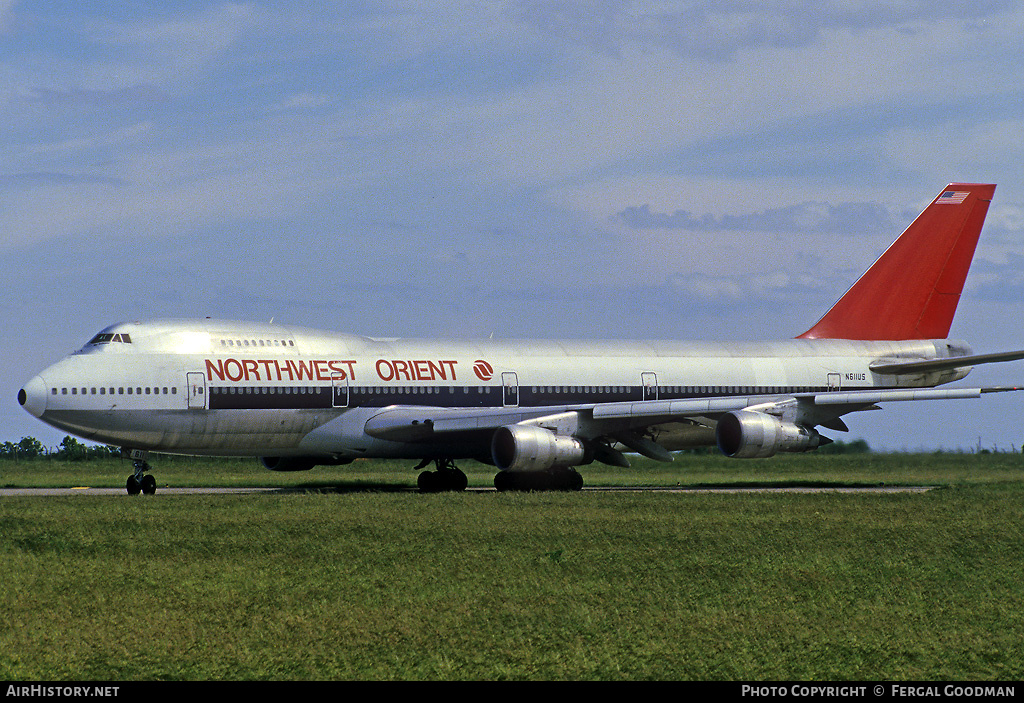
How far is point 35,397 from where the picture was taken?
30766 millimetres

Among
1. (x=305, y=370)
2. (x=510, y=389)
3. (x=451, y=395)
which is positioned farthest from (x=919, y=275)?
(x=305, y=370)

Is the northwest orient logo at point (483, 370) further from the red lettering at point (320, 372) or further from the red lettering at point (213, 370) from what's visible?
the red lettering at point (213, 370)

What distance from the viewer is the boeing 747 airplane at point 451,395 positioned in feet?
105

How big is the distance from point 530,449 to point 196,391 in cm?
914

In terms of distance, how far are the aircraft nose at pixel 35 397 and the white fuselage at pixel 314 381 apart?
0.08ft

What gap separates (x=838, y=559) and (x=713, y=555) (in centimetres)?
188

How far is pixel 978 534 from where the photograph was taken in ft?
71.2

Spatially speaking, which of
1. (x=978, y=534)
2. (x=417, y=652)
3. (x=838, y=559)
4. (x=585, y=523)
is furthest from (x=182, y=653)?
(x=978, y=534)

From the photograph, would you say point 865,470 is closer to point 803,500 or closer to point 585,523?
point 803,500

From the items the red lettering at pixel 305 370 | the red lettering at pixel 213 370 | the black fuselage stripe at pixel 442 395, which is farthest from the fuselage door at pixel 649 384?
the red lettering at pixel 213 370

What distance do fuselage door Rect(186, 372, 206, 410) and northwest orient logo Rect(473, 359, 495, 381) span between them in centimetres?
879

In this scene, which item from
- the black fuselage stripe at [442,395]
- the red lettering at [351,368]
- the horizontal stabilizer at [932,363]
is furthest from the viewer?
the horizontal stabilizer at [932,363]

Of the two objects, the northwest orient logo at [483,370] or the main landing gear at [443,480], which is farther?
the main landing gear at [443,480]

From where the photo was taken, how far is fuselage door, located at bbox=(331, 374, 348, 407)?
34.6m
